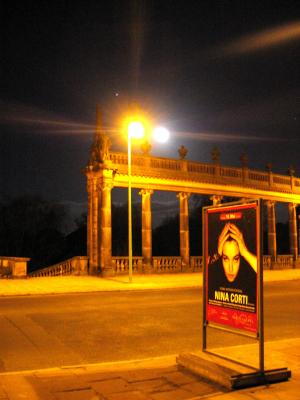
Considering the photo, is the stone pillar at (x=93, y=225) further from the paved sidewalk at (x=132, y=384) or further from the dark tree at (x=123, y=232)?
the dark tree at (x=123, y=232)

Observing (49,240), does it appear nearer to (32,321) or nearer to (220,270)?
(32,321)

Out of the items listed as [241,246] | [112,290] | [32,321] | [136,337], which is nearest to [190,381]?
[241,246]

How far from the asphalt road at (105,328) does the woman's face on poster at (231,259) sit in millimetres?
2673

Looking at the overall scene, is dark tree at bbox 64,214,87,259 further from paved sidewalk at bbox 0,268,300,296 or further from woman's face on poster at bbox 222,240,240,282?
woman's face on poster at bbox 222,240,240,282

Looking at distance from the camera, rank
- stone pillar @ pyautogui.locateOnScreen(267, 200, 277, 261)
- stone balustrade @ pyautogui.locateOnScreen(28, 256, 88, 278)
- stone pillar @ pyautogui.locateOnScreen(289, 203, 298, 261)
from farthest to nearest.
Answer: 1. stone pillar @ pyautogui.locateOnScreen(289, 203, 298, 261)
2. stone pillar @ pyautogui.locateOnScreen(267, 200, 277, 261)
3. stone balustrade @ pyautogui.locateOnScreen(28, 256, 88, 278)

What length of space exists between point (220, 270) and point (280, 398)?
1.91 m

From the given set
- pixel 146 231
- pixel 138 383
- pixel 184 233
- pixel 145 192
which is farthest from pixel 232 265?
pixel 184 233

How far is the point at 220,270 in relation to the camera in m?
6.88

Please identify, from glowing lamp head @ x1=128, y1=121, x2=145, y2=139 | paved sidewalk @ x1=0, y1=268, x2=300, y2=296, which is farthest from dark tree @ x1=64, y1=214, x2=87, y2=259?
glowing lamp head @ x1=128, y1=121, x2=145, y2=139

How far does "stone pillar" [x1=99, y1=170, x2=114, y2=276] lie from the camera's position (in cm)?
2689

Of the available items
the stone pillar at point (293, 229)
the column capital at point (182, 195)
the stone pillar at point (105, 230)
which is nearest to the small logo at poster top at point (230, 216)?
the stone pillar at point (105, 230)

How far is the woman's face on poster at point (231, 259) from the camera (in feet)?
21.5

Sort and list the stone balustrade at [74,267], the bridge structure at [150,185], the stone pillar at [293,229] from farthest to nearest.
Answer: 1. the stone pillar at [293,229]
2. the stone balustrade at [74,267]
3. the bridge structure at [150,185]

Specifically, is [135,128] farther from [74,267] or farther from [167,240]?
[167,240]
